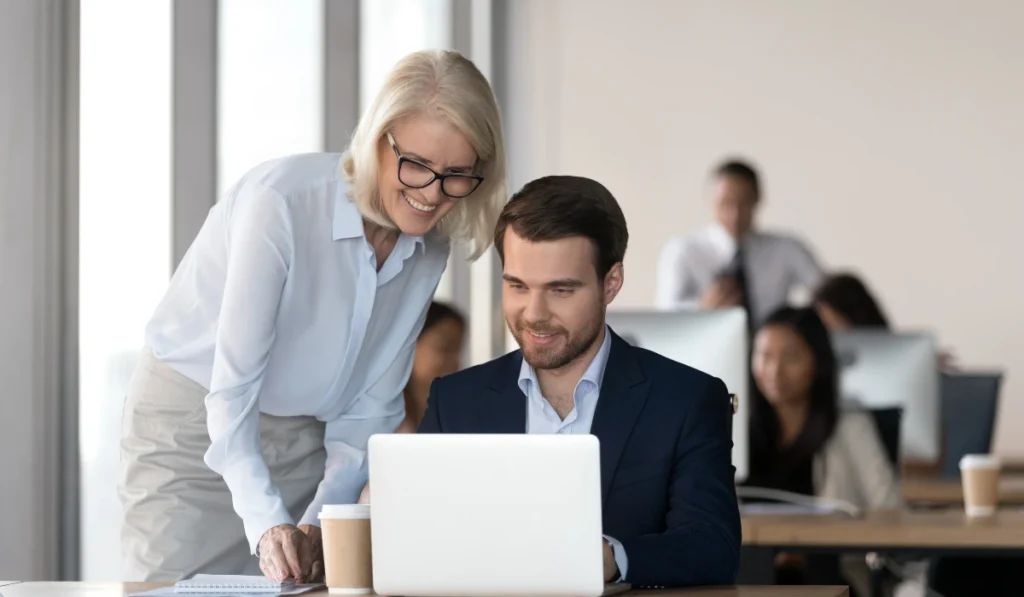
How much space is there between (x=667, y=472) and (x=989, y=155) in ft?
18.4

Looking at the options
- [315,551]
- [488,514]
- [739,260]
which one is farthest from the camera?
[739,260]

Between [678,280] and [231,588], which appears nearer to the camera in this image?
[231,588]

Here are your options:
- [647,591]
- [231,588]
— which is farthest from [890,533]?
[231,588]

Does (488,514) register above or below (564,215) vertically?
below

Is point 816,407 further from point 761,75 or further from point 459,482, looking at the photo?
point 761,75

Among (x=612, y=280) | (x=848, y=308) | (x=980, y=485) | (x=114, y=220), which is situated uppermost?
(x=114, y=220)

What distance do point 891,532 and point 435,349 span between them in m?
1.74

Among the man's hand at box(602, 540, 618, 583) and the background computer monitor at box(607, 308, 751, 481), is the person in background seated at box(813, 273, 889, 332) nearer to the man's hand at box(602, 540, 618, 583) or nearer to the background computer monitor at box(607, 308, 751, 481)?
the background computer monitor at box(607, 308, 751, 481)

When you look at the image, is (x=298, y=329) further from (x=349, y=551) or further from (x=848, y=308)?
Result: (x=848, y=308)

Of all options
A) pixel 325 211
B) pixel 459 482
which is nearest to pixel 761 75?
pixel 325 211

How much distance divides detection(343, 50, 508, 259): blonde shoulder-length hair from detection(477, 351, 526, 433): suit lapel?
0.26m

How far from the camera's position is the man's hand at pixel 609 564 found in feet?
5.49

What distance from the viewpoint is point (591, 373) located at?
6.82 ft

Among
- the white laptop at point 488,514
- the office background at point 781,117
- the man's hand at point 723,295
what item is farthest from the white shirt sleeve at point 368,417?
the man's hand at point 723,295
